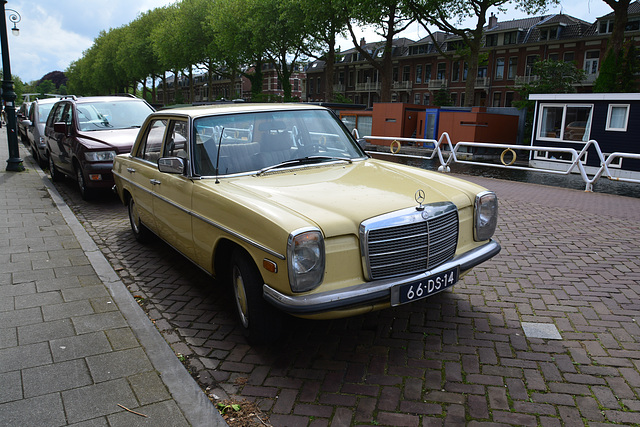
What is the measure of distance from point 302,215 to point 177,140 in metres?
2.08

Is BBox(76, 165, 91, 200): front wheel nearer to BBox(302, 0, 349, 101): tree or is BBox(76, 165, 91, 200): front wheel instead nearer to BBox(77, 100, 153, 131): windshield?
BBox(77, 100, 153, 131): windshield

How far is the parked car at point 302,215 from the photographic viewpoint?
3.07 m

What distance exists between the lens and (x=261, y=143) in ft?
14.1

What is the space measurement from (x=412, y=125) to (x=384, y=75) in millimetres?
11494

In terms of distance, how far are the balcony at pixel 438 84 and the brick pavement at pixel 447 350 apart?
173 ft

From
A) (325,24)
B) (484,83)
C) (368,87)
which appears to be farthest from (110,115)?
(368,87)

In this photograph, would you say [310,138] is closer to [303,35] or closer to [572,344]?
[572,344]

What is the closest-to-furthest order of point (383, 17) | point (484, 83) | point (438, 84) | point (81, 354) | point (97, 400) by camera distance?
1. point (97, 400)
2. point (81, 354)
3. point (383, 17)
4. point (484, 83)
5. point (438, 84)

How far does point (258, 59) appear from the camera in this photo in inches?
2079

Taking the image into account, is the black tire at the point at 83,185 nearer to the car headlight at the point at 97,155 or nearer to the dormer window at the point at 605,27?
the car headlight at the point at 97,155

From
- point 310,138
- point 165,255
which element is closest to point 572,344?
point 310,138

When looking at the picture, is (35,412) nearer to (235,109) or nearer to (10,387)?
(10,387)

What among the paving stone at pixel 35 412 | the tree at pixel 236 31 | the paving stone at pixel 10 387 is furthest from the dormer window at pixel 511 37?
the paving stone at pixel 35 412

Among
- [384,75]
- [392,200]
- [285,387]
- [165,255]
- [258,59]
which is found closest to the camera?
[285,387]
